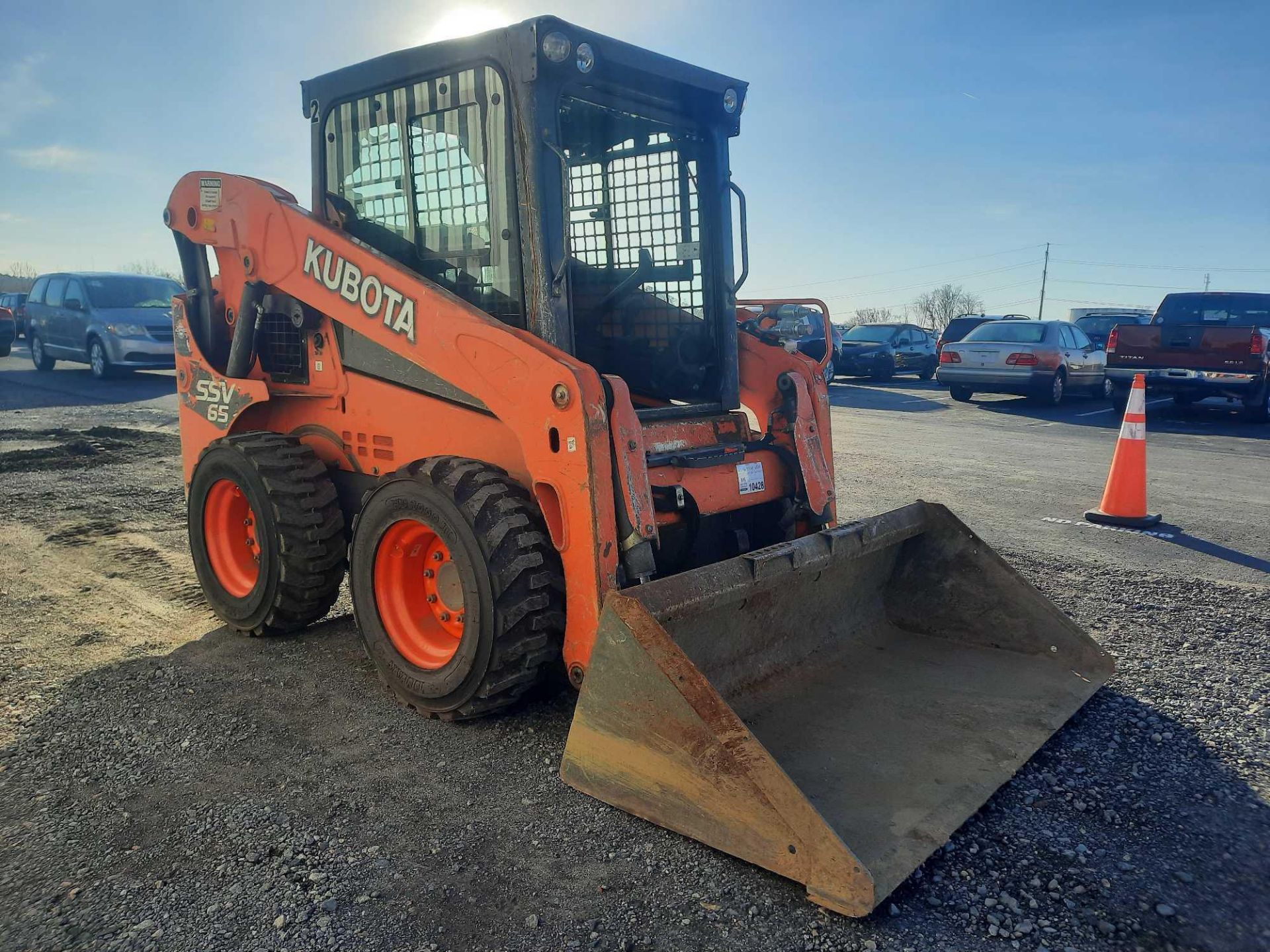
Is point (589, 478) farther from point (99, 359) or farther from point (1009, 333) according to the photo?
point (99, 359)

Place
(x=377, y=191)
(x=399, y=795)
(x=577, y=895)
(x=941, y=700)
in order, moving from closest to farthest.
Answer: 1. (x=577, y=895)
2. (x=399, y=795)
3. (x=941, y=700)
4. (x=377, y=191)

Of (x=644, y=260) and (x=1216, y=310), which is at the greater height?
(x=644, y=260)

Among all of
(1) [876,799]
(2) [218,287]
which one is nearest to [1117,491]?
(1) [876,799]

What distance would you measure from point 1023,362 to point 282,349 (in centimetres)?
1454

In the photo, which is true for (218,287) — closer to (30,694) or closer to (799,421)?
(30,694)

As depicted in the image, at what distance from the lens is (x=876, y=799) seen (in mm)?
2939

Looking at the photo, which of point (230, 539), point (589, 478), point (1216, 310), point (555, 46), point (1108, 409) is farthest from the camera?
point (1108, 409)

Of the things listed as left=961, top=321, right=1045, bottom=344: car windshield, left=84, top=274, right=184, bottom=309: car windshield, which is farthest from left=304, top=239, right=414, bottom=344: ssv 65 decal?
left=961, top=321, right=1045, bottom=344: car windshield

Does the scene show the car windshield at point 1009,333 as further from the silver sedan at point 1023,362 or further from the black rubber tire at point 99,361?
the black rubber tire at point 99,361

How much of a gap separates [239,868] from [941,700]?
97.9 inches

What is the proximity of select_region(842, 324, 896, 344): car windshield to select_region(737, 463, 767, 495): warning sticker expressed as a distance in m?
18.9

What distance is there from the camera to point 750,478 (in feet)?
14.1

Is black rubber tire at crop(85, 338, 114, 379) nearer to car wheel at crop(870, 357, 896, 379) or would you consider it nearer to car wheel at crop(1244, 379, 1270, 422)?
car wheel at crop(870, 357, 896, 379)

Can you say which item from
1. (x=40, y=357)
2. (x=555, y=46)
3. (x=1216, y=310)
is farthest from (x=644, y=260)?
(x=40, y=357)
